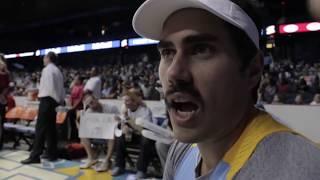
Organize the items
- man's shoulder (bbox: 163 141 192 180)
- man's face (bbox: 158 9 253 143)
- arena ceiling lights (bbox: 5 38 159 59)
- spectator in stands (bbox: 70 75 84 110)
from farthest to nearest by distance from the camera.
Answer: arena ceiling lights (bbox: 5 38 159 59) < spectator in stands (bbox: 70 75 84 110) < man's shoulder (bbox: 163 141 192 180) < man's face (bbox: 158 9 253 143)

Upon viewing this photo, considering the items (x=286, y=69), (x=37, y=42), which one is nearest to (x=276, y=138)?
(x=286, y=69)

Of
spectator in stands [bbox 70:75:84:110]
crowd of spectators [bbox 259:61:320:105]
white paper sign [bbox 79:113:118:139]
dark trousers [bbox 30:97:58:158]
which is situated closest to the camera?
white paper sign [bbox 79:113:118:139]

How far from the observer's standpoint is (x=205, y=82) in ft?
2.10

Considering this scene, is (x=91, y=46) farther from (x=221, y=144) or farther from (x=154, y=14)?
(x=221, y=144)

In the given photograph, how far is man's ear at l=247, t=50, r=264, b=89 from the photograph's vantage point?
0.69m

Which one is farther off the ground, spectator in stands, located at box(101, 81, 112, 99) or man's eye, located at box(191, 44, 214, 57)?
man's eye, located at box(191, 44, 214, 57)

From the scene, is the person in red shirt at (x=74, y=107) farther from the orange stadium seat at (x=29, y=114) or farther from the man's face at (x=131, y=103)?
the man's face at (x=131, y=103)

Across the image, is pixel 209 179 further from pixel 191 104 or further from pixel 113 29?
pixel 113 29

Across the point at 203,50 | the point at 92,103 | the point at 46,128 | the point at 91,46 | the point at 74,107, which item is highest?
the point at 91,46

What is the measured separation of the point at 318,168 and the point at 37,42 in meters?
12.4

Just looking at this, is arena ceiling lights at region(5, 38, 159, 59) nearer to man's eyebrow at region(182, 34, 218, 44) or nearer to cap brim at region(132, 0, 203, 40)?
cap brim at region(132, 0, 203, 40)

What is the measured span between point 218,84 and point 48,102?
15.2ft

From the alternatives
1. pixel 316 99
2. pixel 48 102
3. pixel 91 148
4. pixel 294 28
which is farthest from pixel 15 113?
pixel 294 28

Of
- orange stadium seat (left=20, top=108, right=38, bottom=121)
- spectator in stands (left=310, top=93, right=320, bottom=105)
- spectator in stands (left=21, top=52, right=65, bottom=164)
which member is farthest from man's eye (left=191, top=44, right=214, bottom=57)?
orange stadium seat (left=20, top=108, right=38, bottom=121)
